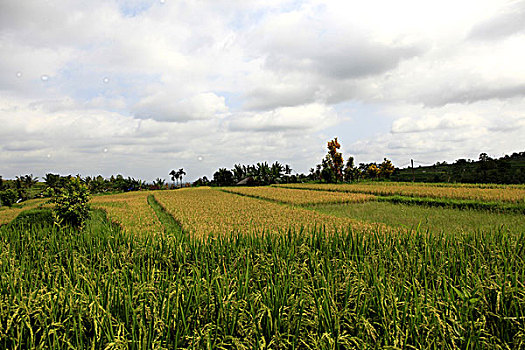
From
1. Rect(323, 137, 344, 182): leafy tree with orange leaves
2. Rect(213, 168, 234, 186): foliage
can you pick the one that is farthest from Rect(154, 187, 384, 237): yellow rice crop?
Rect(213, 168, 234, 186): foliage

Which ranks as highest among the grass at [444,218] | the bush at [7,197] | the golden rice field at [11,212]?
the bush at [7,197]

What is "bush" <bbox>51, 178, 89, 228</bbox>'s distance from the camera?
36.3 feet

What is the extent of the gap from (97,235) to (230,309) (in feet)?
15.1

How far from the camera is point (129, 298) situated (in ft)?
8.66

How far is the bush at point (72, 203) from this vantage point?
1107 cm

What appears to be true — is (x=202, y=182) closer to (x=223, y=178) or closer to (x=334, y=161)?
(x=223, y=178)

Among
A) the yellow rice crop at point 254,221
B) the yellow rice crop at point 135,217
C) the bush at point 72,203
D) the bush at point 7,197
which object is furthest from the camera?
the bush at point 7,197

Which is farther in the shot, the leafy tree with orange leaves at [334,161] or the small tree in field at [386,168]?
the small tree in field at [386,168]

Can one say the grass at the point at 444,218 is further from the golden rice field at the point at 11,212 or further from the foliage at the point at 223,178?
the foliage at the point at 223,178

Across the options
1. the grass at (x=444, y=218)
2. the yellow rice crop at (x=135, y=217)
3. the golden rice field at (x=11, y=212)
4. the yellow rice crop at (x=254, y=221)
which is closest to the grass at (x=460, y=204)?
the grass at (x=444, y=218)

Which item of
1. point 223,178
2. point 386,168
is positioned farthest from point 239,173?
point 386,168

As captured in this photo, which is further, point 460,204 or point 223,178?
point 223,178

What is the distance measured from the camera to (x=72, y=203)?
11453 millimetres

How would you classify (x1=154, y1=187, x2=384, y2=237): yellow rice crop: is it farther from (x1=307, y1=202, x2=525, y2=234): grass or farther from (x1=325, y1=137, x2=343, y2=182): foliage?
(x1=325, y1=137, x2=343, y2=182): foliage
